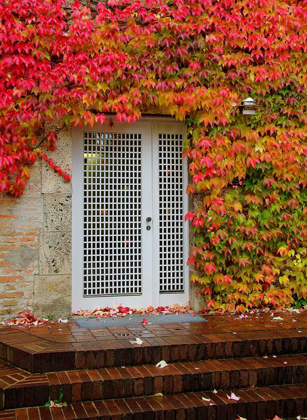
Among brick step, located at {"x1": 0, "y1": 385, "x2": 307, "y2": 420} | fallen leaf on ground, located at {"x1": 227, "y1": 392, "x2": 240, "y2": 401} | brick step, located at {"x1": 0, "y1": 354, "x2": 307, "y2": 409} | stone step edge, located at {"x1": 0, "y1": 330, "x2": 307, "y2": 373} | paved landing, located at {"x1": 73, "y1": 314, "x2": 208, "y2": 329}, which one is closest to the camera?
brick step, located at {"x1": 0, "y1": 385, "x2": 307, "y2": 420}

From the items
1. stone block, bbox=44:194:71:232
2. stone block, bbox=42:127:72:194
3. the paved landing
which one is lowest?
the paved landing

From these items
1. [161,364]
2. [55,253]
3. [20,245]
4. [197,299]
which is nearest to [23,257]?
[20,245]

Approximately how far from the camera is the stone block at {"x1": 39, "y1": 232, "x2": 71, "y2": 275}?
17.8ft

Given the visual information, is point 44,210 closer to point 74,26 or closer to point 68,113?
point 68,113

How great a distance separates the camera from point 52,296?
17.9ft

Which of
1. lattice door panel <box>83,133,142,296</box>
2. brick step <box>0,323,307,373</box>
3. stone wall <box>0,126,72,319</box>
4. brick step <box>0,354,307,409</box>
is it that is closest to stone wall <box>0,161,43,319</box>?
stone wall <box>0,126,72,319</box>

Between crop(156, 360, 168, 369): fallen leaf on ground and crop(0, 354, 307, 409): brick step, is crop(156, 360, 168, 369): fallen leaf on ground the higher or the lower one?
the higher one

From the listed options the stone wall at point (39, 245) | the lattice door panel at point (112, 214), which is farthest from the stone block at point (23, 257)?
the lattice door panel at point (112, 214)

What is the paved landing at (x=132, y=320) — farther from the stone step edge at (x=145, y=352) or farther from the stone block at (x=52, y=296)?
the stone step edge at (x=145, y=352)

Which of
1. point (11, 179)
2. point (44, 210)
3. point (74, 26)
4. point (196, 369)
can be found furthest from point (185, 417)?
point (74, 26)

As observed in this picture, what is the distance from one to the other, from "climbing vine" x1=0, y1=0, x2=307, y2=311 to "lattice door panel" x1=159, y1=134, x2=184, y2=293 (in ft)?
0.90

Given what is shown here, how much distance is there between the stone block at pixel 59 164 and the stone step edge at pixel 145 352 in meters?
1.85

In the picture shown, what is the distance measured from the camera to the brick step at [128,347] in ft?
13.7

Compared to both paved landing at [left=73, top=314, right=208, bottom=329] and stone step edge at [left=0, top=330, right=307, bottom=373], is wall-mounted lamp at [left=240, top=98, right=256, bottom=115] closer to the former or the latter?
paved landing at [left=73, top=314, right=208, bottom=329]
